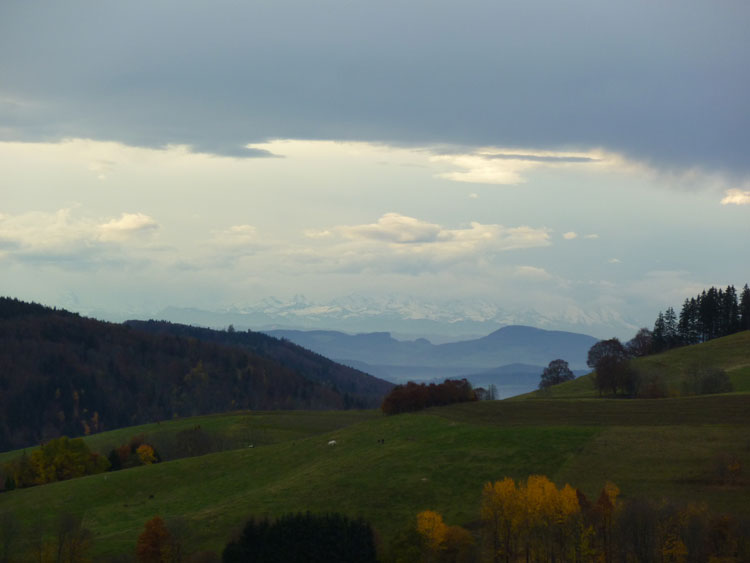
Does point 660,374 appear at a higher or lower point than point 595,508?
higher

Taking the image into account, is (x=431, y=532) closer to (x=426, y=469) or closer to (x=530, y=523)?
(x=530, y=523)

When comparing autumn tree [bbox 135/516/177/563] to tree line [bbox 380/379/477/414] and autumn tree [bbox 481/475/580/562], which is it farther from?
tree line [bbox 380/379/477/414]

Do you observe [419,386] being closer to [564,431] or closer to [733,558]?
[564,431]

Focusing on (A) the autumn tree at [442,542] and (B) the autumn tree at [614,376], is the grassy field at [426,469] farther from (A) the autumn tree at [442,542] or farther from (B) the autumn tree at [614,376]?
(B) the autumn tree at [614,376]

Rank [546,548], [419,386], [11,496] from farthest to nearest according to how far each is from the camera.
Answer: [419,386], [11,496], [546,548]

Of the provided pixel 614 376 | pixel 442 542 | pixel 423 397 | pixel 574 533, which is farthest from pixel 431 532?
pixel 614 376

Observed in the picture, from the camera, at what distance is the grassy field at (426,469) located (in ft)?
281

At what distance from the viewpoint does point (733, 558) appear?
64812 mm

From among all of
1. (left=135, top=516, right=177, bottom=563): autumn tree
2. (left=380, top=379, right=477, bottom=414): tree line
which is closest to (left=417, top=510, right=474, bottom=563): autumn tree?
(left=135, top=516, right=177, bottom=563): autumn tree

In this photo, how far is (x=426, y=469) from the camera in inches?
3873

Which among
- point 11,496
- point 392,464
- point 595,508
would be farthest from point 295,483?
point 11,496

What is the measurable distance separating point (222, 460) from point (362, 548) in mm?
53871

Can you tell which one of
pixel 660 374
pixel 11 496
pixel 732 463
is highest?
pixel 660 374

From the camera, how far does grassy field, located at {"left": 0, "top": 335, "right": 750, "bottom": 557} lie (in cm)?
8556
